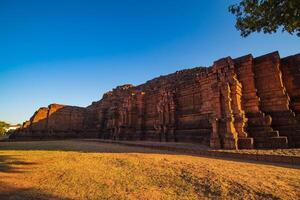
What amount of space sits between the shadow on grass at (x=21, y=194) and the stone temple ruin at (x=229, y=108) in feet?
31.9

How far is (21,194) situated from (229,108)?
11.4 metres

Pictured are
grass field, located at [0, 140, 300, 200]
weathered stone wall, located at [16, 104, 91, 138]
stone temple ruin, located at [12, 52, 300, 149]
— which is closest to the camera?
grass field, located at [0, 140, 300, 200]

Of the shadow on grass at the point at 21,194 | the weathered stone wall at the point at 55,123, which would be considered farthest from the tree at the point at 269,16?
the weathered stone wall at the point at 55,123

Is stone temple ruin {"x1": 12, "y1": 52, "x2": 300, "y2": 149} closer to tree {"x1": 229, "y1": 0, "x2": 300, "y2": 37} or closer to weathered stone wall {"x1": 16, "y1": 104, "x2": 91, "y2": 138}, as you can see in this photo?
tree {"x1": 229, "y1": 0, "x2": 300, "y2": 37}

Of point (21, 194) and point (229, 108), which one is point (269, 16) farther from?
point (21, 194)

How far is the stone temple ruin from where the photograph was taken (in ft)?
34.4

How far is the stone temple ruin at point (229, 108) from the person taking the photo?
10.5 meters

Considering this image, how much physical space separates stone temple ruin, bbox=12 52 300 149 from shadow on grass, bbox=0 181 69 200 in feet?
31.9

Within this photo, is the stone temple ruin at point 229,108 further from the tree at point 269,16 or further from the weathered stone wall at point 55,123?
the weathered stone wall at point 55,123

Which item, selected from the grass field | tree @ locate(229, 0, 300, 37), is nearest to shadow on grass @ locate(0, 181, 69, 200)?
the grass field

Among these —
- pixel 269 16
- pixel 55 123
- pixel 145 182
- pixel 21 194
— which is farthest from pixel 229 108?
pixel 55 123

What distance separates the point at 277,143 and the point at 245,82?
16.5ft

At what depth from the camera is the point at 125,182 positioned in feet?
16.4

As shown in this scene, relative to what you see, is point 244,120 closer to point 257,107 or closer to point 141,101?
point 257,107
